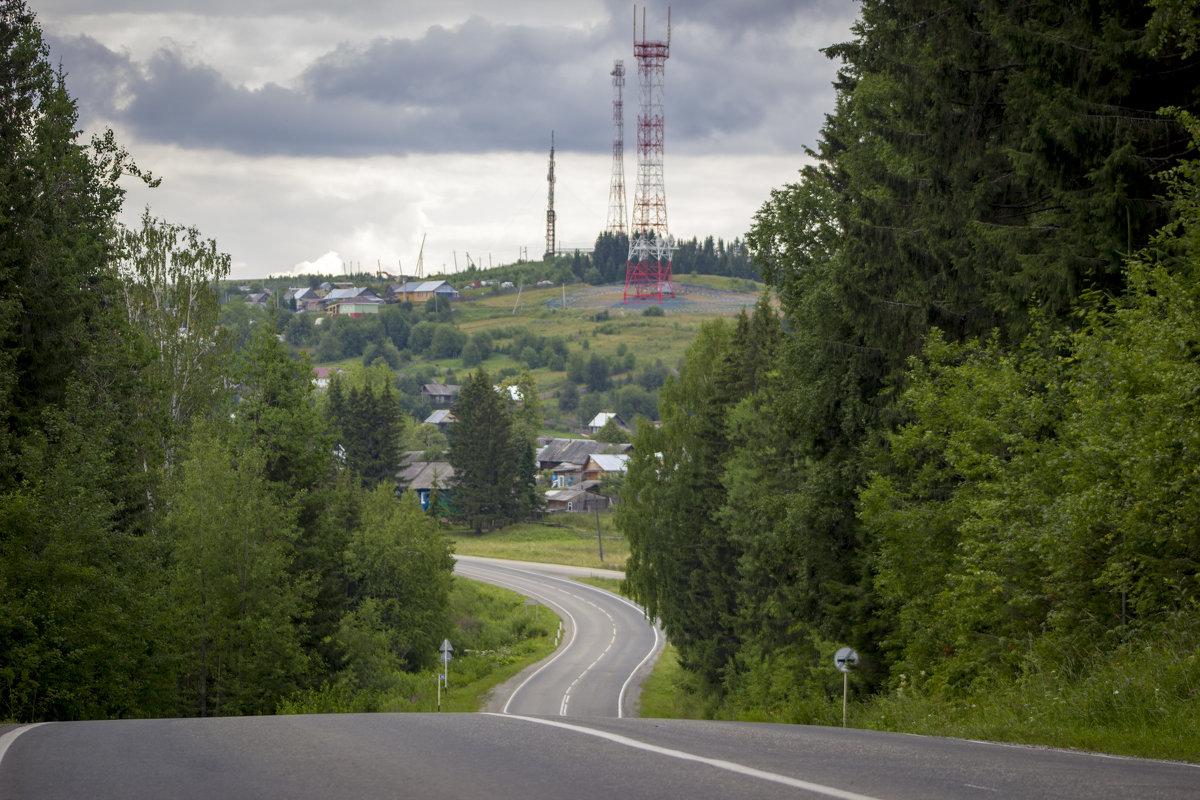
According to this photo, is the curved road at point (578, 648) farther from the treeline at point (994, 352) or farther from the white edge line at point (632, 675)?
the treeline at point (994, 352)

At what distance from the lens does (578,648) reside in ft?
187

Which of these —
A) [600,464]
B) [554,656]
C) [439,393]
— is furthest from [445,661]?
[439,393]

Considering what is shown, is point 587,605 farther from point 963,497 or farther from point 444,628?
point 963,497

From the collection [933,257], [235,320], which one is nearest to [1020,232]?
[933,257]

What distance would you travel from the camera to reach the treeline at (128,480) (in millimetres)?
19953

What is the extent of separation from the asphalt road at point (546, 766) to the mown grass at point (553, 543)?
77403mm

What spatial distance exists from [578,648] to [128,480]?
118ft

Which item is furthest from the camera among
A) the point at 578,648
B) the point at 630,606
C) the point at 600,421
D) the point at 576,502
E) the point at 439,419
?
the point at 600,421

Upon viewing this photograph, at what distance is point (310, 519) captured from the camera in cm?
3406

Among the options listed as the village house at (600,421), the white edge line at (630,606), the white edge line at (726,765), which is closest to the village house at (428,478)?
the white edge line at (630,606)

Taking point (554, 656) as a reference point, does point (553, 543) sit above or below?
below

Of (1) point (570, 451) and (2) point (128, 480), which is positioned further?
(1) point (570, 451)

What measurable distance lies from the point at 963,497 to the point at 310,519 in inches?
894

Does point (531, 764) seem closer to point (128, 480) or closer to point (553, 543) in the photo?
point (128, 480)
